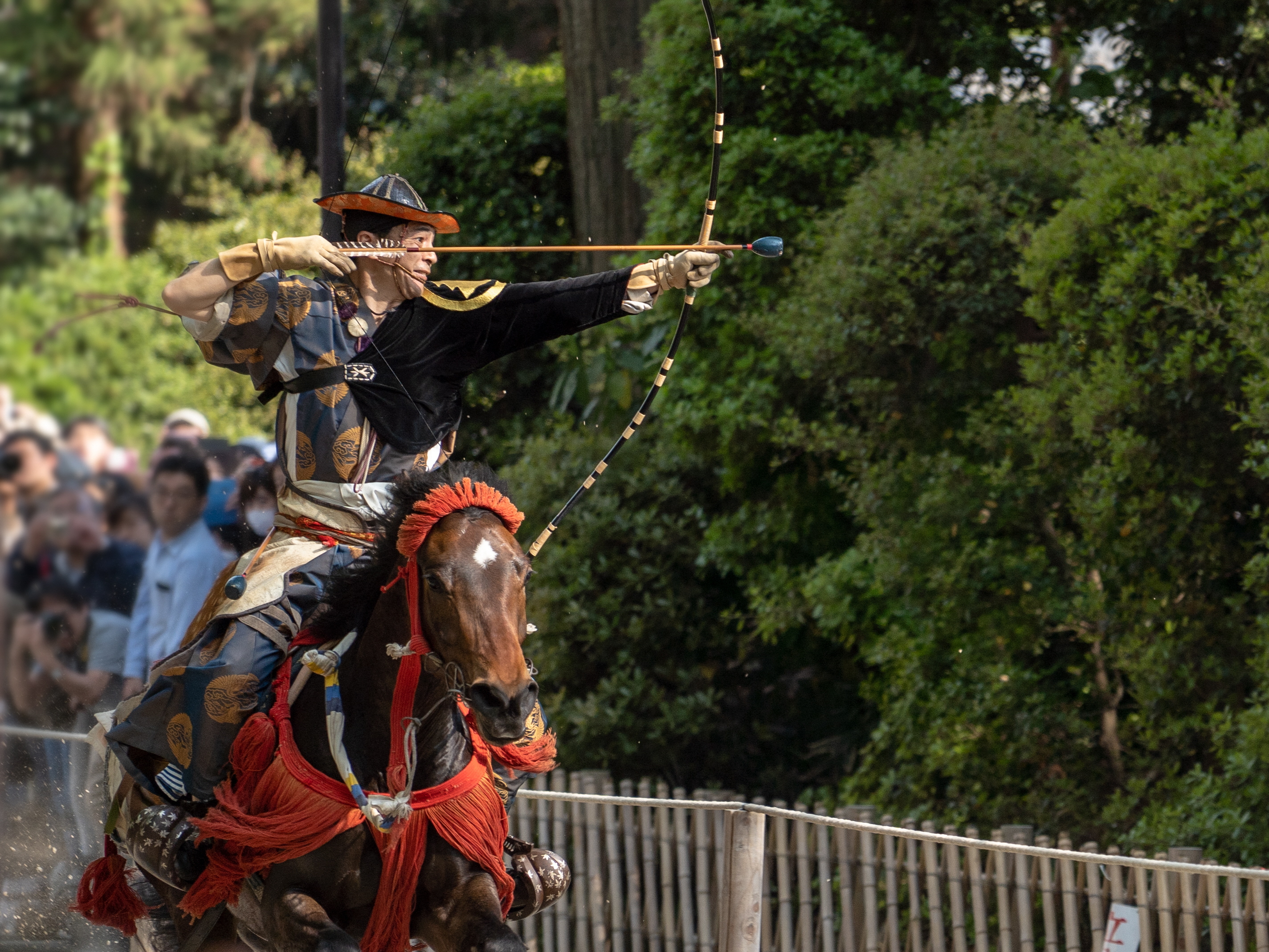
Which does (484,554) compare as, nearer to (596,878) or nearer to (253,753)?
(253,753)

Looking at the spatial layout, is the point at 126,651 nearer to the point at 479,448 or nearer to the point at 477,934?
the point at 479,448

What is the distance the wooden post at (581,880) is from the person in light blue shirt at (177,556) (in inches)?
91.9

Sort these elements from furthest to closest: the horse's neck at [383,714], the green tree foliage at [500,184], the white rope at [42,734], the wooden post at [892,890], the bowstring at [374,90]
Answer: the green tree foliage at [500,184], the white rope at [42,734], the wooden post at [892,890], the bowstring at [374,90], the horse's neck at [383,714]

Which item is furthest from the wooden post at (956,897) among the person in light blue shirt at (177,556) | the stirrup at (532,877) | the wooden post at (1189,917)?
the person in light blue shirt at (177,556)

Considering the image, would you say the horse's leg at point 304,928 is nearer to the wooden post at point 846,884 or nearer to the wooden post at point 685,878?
the wooden post at point 846,884

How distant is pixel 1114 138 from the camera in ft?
22.9

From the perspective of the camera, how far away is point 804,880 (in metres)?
5.93

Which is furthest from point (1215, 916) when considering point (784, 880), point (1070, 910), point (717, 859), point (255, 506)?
point (255, 506)

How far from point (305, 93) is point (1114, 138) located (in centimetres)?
1309

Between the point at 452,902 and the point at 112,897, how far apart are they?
149cm

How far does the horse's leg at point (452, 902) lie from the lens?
147 inches

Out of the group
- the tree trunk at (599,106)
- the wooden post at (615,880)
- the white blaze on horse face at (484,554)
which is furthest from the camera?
the tree trunk at (599,106)

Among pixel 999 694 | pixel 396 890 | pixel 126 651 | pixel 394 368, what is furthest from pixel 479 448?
pixel 396 890

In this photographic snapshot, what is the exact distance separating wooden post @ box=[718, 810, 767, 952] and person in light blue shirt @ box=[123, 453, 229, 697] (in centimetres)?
381
